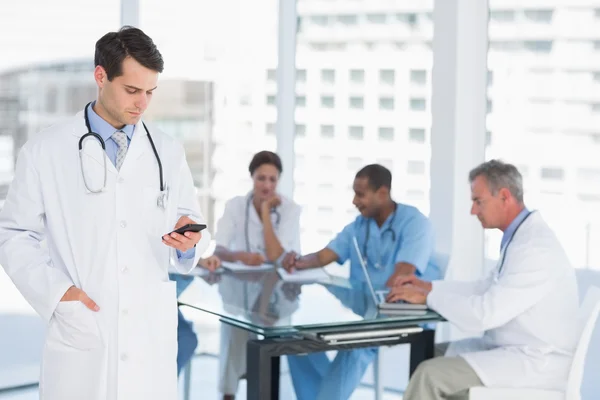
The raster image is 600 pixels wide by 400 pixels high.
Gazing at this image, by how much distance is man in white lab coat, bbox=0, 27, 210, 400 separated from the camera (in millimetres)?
2164

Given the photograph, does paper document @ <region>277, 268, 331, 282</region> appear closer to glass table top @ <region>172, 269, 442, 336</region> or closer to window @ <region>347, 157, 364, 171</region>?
glass table top @ <region>172, 269, 442, 336</region>

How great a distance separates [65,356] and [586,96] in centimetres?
302

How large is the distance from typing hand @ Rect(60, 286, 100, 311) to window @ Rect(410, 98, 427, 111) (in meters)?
3.13

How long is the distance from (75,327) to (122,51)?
637mm

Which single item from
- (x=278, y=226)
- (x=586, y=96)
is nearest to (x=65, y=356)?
(x=278, y=226)

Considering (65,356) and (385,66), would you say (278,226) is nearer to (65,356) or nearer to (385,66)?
(385,66)

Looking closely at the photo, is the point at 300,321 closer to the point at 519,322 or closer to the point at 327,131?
the point at 519,322

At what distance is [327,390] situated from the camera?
3791mm

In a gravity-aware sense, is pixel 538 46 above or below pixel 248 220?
above

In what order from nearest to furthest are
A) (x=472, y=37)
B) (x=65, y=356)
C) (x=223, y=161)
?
(x=65, y=356), (x=472, y=37), (x=223, y=161)

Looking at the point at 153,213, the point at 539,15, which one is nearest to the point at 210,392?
the point at 539,15

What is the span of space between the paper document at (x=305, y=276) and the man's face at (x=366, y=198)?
0.32m

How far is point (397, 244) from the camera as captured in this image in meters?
3.97

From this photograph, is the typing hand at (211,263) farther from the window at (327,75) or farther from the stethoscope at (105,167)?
the stethoscope at (105,167)
